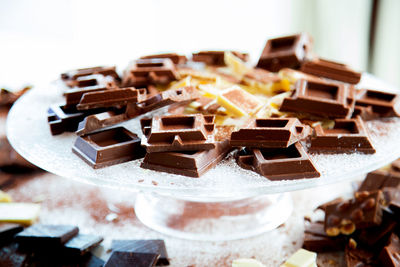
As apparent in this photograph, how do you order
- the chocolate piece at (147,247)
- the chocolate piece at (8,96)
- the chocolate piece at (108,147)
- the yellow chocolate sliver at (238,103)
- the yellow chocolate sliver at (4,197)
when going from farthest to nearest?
the chocolate piece at (8,96) → the yellow chocolate sliver at (4,197) → the yellow chocolate sliver at (238,103) → the chocolate piece at (147,247) → the chocolate piece at (108,147)

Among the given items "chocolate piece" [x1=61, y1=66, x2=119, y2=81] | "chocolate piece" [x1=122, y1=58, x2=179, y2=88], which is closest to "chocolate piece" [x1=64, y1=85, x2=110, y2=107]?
"chocolate piece" [x1=122, y1=58, x2=179, y2=88]

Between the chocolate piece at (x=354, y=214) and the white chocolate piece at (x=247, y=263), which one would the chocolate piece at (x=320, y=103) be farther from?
the white chocolate piece at (x=247, y=263)

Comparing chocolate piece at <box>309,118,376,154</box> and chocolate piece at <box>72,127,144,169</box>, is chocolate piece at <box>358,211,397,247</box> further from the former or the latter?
chocolate piece at <box>72,127,144,169</box>

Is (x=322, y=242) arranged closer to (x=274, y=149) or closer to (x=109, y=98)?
(x=274, y=149)

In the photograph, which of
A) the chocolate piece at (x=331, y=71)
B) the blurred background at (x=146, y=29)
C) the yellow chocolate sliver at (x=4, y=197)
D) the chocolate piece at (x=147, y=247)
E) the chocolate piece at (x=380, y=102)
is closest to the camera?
the chocolate piece at (x=147, y=247)

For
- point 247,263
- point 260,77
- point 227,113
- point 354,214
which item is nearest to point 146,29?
point 260,77

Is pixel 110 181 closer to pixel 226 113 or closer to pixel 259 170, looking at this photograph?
pixel 259 170

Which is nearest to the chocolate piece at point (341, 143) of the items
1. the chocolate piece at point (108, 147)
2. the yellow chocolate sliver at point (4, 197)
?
the chocolate piece at point (108, 147)
